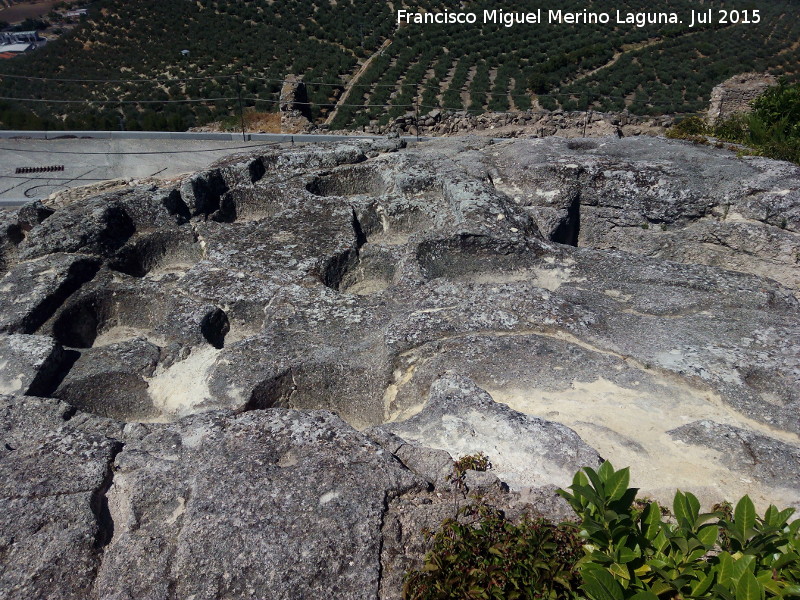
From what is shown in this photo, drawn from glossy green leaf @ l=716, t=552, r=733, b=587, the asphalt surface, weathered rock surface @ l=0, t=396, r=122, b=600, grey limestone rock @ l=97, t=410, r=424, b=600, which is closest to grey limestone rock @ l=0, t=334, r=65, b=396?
weathered rock surface @ l=0, t=396, r=122, b=600

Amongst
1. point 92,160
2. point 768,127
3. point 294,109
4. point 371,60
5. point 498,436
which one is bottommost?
point 498,436

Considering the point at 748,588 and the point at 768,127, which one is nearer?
the point at 748,588

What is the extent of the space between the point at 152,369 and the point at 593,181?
7.31m

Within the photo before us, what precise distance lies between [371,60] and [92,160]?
27.7m

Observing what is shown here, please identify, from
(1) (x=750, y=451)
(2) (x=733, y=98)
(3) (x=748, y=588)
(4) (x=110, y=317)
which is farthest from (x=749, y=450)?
(2) (x=733, y=98)

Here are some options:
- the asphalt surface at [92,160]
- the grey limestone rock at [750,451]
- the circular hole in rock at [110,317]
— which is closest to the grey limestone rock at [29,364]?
the circular hole in rock at [110,317]

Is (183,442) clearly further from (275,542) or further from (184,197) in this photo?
(184,197)

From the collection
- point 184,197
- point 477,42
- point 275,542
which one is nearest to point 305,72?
point 477,42

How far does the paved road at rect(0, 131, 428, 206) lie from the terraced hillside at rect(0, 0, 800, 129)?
9.83m

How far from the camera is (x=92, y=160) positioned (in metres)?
16.3

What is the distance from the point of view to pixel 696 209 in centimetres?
973

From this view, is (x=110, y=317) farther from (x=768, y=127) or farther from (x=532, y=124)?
(x=532, y=124)

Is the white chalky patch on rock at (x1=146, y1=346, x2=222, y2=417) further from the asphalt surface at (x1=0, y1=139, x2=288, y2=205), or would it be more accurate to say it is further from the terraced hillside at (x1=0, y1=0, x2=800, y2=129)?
the terraced hillside at (x1=0, y1=0, x2=800, y2=129)

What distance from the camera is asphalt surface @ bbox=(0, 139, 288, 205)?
14.8 m
